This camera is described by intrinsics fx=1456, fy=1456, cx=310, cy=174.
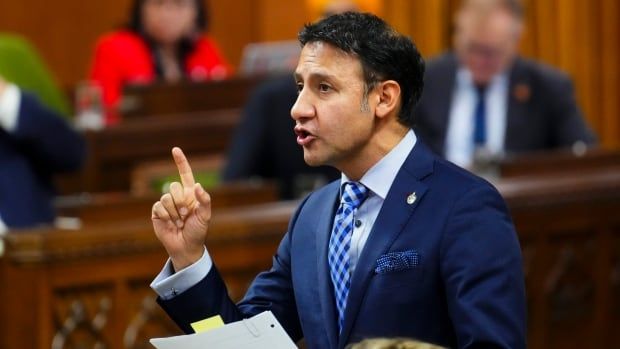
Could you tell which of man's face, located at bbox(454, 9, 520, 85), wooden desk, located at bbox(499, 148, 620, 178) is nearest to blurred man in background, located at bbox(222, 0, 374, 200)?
man's face, located at bbox(454, 9, 520, 85)

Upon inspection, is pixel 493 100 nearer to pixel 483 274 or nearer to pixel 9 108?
pixel 9 108

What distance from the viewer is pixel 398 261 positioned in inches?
84.9

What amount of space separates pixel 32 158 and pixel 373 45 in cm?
267

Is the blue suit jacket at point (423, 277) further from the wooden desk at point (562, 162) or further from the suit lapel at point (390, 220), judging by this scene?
the wooden desk at point (562, 162)

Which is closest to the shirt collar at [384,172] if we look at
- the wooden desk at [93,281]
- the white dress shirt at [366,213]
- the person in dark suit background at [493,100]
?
the white dress shirt at [366,213]

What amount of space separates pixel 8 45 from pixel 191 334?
433 centimetres

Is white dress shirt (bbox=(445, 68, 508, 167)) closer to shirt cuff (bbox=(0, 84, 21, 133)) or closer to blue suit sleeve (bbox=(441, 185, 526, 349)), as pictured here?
shirt cuff (bbox=(0, 84, 21, 133))

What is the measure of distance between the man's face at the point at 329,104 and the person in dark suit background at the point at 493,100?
3.59 meters

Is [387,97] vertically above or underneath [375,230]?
above

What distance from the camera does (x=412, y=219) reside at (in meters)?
2.19

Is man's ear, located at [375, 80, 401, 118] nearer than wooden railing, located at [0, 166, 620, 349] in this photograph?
Yes

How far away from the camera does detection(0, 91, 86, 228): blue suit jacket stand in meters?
4.52

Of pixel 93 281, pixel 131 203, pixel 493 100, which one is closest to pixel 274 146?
pixel 493 100

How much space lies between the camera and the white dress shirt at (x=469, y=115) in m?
5.86
